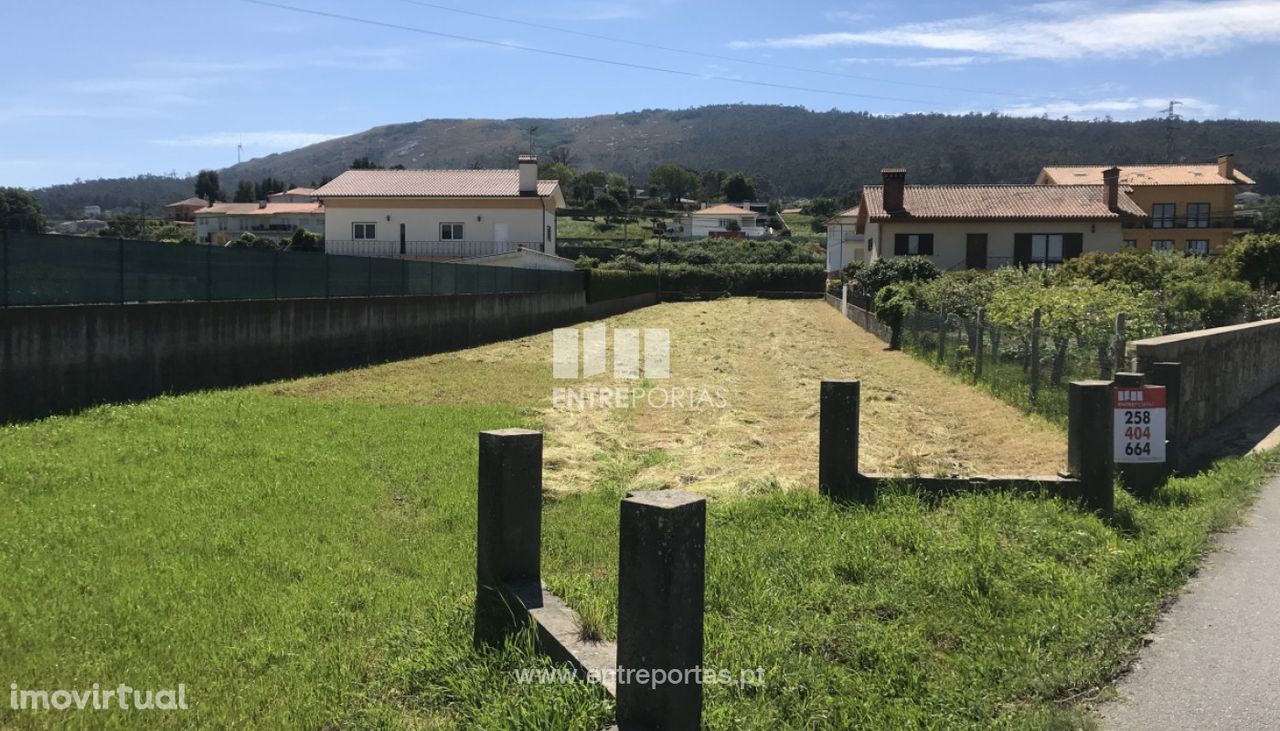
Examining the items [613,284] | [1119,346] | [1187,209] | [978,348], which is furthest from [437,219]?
[1187,209]

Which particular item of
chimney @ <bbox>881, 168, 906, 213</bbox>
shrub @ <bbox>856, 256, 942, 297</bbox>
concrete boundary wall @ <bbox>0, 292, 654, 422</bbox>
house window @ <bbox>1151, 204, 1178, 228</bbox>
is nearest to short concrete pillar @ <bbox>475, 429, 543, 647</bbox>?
concrete boundary wall @ <bbox>0, 292, 654, 422</bbox>

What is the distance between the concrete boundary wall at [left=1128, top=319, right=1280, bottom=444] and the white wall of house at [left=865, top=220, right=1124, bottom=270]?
33.1 meters

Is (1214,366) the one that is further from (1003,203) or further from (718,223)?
(718,223)

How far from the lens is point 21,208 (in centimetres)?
8919

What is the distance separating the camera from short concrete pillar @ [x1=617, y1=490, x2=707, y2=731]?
3.18m

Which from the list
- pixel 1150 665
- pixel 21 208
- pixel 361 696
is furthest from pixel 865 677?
pixel 21 208

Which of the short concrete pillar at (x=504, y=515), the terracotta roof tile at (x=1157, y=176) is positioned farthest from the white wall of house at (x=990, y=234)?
the short concrete pillar at (x=504, y=515)

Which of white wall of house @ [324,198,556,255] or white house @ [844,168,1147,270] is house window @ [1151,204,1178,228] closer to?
white house @ [844,168,1147,270]

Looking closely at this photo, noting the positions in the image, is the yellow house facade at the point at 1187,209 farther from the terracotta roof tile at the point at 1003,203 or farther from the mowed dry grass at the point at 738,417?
the mowed dry grass at the point at 738,417

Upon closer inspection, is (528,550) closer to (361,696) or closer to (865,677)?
(361,696)

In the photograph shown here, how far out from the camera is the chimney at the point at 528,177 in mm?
49500

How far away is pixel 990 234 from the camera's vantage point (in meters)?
46.9

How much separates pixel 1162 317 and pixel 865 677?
12.7 metres

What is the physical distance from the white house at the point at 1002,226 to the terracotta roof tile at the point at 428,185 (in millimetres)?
19439
